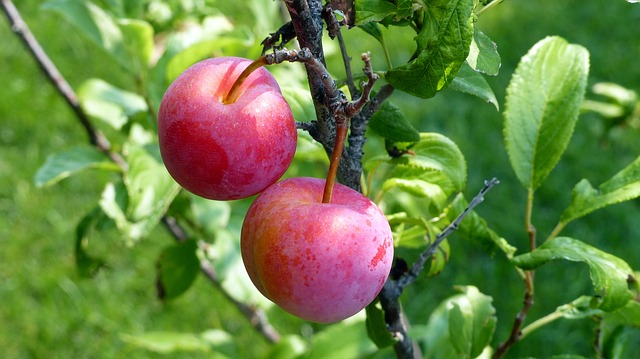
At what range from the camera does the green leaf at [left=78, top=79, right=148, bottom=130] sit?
5.05 feet

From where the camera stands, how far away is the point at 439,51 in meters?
0.69

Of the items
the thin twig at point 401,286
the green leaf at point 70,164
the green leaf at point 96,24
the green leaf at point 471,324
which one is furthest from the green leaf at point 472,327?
the green leaf at point 96,24

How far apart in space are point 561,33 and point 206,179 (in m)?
2.92

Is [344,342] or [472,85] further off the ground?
[472,85]

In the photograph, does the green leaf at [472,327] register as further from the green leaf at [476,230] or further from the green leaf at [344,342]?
the green leaf at [344,342]

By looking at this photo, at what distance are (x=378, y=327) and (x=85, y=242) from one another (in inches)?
33.4

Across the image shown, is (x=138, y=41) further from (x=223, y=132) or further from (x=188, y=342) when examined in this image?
(x=223, y=132)

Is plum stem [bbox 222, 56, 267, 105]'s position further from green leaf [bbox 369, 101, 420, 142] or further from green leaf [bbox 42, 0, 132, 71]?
green leaf [bbox 42, 0, 132, 71]

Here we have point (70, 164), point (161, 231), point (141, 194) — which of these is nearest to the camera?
point (141, 194)

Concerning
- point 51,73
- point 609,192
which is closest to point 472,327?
point 609,192

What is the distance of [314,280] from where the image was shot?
0.69 metres

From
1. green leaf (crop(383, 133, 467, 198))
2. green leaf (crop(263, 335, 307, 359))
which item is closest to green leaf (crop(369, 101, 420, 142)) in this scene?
green leaf (crop(383, 133, 467, 198))

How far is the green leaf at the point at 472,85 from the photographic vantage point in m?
0.82

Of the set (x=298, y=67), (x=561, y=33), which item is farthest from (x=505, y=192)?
(x=298, y=67)
